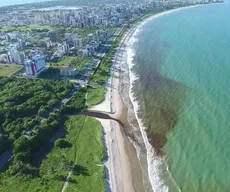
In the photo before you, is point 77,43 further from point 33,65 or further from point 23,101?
point 23,101

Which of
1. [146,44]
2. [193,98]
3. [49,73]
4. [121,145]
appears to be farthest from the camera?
[146,44]

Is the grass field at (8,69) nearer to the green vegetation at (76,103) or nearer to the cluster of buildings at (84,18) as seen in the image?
the green vegetation at (76,103)

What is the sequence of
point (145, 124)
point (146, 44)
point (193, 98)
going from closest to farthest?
point (145, 124), point (193, 98), point (146, 44)

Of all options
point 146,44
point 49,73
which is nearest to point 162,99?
point 49,73

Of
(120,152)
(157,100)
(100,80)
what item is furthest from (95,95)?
(120,152)

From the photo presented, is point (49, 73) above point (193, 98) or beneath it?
beneath

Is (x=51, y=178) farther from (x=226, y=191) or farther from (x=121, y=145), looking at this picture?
(x=226, y=191)

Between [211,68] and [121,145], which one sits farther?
[211,68]

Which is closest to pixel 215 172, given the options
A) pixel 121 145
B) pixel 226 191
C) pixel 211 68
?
pixel 226 191
